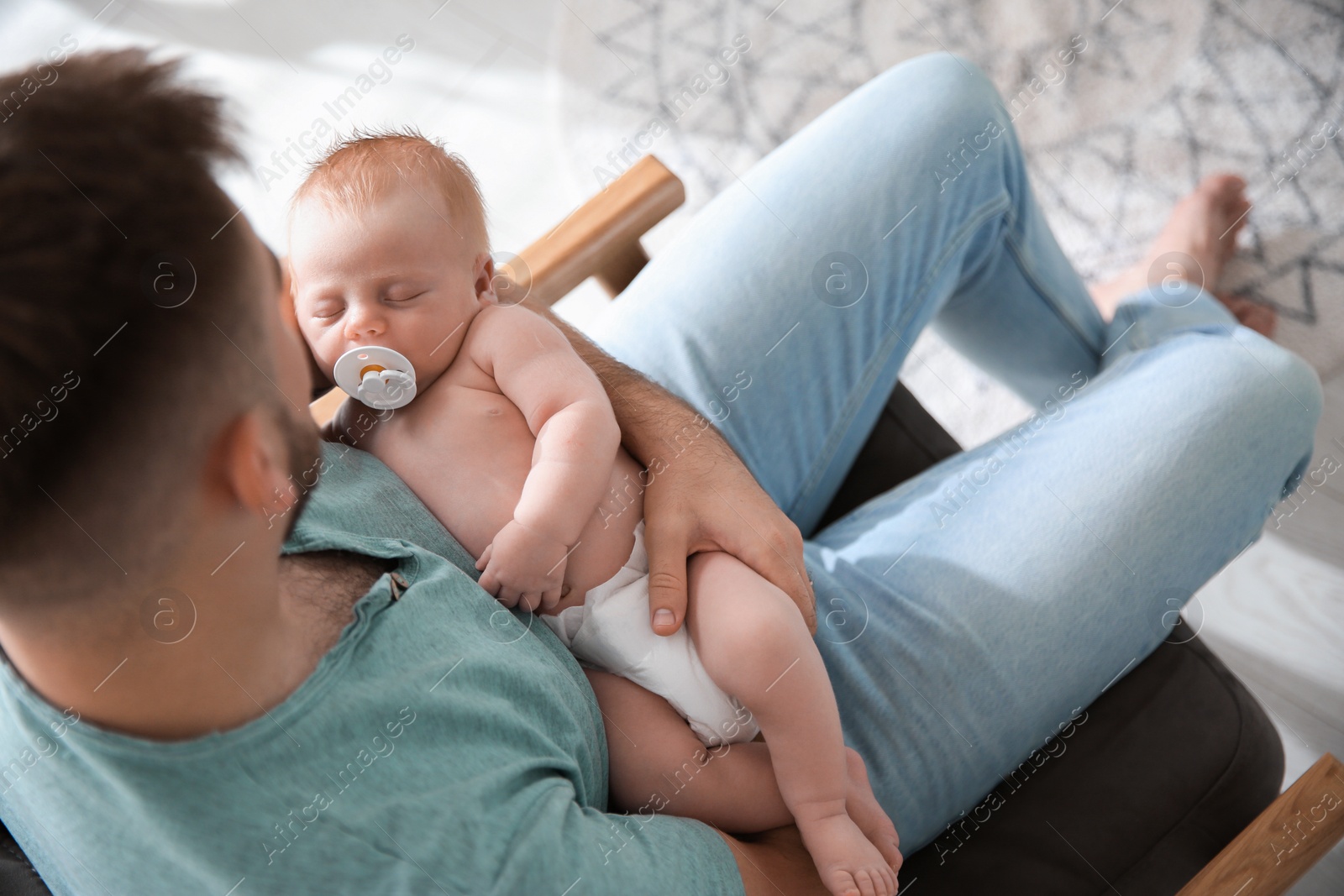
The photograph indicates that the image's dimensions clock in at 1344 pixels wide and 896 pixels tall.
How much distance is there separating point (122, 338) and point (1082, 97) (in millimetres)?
1657

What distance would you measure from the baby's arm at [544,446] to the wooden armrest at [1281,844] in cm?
55

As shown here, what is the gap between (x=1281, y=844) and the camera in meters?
0.69

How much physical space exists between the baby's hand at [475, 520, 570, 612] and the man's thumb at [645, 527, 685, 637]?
0.07 meters

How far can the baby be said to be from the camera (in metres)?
0.68

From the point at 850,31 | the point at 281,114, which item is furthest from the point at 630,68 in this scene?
the point at 281,114

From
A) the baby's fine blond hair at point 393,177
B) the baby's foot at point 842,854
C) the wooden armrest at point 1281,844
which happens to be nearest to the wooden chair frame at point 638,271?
the wooden armrest at point 1281,844

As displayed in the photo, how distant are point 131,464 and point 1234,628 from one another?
134 cm

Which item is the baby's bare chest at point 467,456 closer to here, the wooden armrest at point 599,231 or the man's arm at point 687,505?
the man's arm at point 687,505

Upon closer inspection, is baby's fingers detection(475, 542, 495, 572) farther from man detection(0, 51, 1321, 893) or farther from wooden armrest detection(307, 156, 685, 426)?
wooden armrest detection(307, 156, 685, 426)

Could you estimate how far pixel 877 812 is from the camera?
695 mm

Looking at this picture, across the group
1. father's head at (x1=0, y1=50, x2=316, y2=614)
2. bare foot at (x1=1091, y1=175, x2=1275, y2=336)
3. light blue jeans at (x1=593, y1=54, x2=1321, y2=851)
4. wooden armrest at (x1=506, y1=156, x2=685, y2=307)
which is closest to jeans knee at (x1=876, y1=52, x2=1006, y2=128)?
light blue jeans at (x1=593, y1=54, x2=1321, y2=851)

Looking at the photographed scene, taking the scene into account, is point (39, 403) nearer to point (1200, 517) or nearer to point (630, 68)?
point (1200, 517)

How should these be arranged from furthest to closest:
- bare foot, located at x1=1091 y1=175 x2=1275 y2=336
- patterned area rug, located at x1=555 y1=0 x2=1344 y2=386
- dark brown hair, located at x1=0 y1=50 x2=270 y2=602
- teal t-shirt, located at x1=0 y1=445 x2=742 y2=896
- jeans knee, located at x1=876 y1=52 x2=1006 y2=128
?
patterned area rug, located at x1=555 y1=0 x2=1344 y2=386
bare foot, located at x1=1091 y1=175 x2=1275 y2=336
jeans knee, located at x1=876 y1=52 x2=1006 y2=128
teal t-shirt, located at x1=0 y1=445 x2=742 y2=896
dark brown hair, located at x1=0 y1=50 x2=270 y2=602

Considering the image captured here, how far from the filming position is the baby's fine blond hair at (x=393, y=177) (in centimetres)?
71
